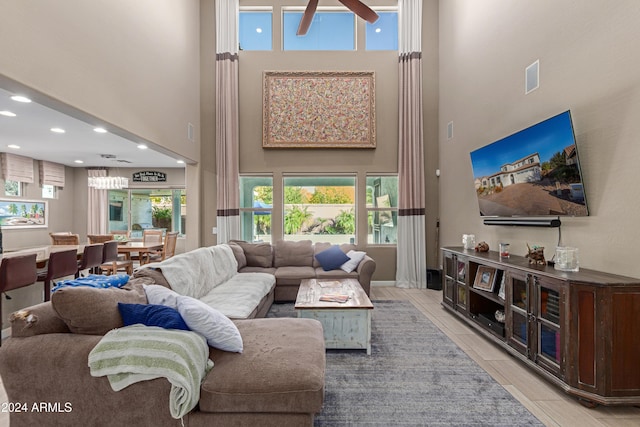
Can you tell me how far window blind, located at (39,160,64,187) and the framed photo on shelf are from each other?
9212 millimetres

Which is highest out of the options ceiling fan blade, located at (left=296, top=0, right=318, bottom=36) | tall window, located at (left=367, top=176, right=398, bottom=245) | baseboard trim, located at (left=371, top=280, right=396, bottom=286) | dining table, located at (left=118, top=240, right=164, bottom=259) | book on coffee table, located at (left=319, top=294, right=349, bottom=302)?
ceiling fan blade, located at (left=296, top=0, right=318, bottom=36)

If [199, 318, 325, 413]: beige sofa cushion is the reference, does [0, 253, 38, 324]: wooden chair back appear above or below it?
above

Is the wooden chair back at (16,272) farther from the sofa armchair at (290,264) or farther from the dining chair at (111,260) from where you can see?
the sofa armchair at (290,264)

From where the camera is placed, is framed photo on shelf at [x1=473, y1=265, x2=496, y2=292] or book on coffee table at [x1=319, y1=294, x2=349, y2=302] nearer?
book on coffee table at [x1=319, y1=294, x2=349, y2=302]

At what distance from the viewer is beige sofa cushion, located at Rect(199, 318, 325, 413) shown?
59.3 inches

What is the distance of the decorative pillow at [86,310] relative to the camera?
1582mm

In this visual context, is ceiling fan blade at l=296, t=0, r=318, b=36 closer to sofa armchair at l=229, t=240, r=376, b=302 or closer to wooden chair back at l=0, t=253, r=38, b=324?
sofa armchair at l=229, t=240, r=376, b=302

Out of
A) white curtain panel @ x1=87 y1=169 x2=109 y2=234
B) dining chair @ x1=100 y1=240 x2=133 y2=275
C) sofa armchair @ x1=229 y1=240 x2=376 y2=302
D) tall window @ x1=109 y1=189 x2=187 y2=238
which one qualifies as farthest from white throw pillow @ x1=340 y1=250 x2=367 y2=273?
white curtain panel @ x1=87 y1=169 x2=109 y2=234

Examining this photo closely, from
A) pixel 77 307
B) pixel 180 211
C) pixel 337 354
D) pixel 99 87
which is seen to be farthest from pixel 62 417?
pixel 180 211

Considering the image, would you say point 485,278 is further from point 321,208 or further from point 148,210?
point 148,210

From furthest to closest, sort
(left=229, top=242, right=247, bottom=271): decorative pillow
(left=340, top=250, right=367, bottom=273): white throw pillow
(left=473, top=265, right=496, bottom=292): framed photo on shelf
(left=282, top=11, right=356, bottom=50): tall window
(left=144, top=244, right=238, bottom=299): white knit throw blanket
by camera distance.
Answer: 1. (left=282, top=11, right=356, bottom=50): tall window
2. (left=229, top=242, right=247, bottom=271): decorative pillow
3. (left=340, top=250, right=367, bottom=273): white throw pillow
4. (left=473, top=265, right=496, bottom=292): framed photo on shelf
5. (left=144, top=244, right=238, bottom=299): white knit throw blanket

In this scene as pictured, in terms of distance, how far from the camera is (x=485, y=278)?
329 centimetres

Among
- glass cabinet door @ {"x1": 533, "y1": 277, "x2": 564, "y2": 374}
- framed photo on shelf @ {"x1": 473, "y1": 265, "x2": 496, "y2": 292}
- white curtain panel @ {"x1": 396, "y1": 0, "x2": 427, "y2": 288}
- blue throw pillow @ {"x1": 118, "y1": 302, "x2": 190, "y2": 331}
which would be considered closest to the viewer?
blue throw pillow @ {"x1": 118, "y1": 302, "x2": 190, "y2": 331}

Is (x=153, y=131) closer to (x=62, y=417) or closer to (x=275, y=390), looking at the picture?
(x=62, y=417)
